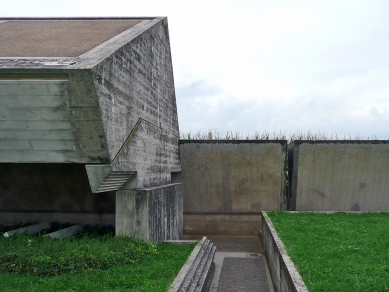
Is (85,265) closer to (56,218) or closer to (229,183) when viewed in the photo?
(56,218)

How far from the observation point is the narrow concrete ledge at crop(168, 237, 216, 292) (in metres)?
4.79

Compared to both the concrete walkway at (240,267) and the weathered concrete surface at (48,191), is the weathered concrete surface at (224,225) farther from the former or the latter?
the weathered concrete surface at (48,191)

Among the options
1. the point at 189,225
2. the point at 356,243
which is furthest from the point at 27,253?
the point at 189,225

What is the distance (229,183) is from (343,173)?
10.6 ft

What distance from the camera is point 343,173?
11047 mm

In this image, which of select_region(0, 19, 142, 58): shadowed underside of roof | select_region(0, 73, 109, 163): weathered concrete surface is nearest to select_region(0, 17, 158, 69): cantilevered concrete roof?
select_region(0, 19, 142, 58): shadowed underside of roof

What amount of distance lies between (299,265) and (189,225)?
618 centimetres

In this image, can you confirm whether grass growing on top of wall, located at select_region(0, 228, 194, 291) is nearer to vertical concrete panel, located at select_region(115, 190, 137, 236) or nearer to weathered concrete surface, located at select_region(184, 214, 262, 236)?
vertical concrete panel, located at select_region(115, 190, 137, 236)

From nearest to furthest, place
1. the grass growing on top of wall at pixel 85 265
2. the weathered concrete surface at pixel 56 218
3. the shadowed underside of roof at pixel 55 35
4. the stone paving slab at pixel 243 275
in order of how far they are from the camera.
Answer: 1. the grass growing on top of wall at pixel 85 265
2. the shadowed underside of roof at pixel 55 35
3. the stone paving slab at pixel 243 275
4. the weathered concrete surface at pixel 56 218

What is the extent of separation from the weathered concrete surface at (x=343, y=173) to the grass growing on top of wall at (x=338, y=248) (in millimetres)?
1281

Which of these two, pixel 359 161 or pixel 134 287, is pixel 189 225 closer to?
pixel 359 161

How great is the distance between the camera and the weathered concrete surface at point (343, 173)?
434 inches

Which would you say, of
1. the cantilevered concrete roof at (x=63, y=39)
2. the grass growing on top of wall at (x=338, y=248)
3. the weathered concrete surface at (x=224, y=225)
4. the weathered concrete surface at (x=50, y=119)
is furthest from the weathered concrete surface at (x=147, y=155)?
the grass growing on top of wall at (x=338, y=248)

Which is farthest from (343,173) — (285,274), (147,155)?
(285,274)
